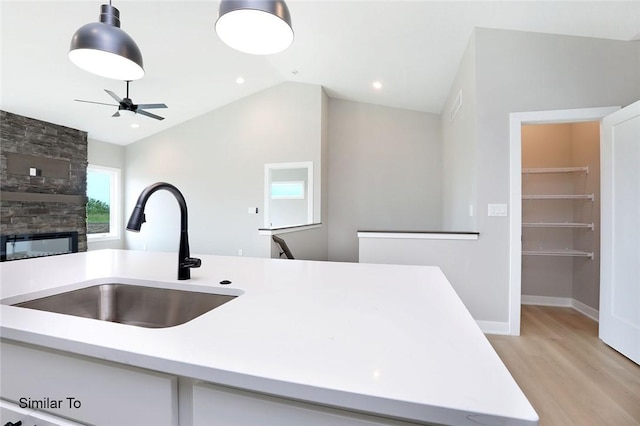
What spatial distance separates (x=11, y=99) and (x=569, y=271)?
27.0ft

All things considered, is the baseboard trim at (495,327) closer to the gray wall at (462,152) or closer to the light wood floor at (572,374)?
the light wood floor at (572,374)

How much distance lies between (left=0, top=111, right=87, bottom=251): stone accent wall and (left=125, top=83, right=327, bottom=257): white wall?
1.15 metres

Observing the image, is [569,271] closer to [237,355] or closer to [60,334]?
[237,355]

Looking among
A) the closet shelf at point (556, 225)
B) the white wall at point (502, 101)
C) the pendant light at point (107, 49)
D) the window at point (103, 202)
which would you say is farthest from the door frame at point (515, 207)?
the window at point (103, 202)

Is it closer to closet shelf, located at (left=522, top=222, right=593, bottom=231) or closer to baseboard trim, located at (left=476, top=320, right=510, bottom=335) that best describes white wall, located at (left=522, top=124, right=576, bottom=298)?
closet shelf, located at (left=522, top=222, right=593, bottom=231)

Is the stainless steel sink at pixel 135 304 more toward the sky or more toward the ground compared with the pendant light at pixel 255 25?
more toward the ground

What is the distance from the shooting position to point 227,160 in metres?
6.07

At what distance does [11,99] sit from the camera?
4465 millimetres

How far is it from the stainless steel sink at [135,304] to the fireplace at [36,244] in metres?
5.49

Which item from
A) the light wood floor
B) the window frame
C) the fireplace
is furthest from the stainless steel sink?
→ the window frame

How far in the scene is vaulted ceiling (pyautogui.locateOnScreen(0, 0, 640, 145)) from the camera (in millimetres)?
2643

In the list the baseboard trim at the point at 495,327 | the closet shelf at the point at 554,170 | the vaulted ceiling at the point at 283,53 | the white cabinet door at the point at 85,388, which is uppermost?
the vaulted ceiling at the point at 283,53

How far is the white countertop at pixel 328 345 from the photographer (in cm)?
44

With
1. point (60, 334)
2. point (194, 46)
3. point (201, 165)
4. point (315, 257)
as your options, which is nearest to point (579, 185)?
point (315, 257)
